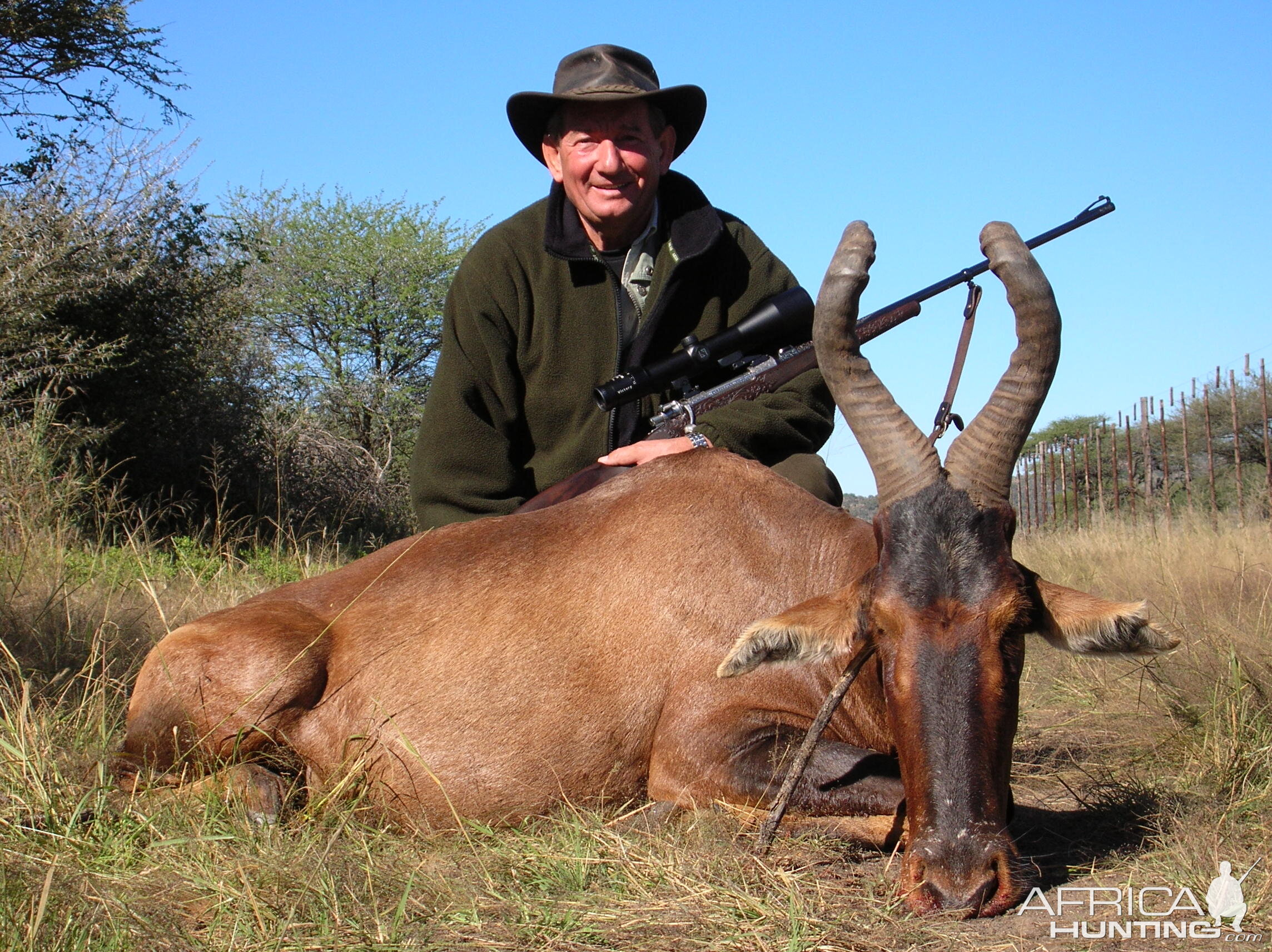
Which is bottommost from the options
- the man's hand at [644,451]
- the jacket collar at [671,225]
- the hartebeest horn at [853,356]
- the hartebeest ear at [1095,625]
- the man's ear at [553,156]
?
→ the hartebeest ear at [1095,625]

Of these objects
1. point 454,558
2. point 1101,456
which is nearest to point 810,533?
point 454,558

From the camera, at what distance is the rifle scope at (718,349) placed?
552 centimetres

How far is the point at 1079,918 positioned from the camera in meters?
2.92

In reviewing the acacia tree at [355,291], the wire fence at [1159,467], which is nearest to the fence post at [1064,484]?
the wire fence at [1159,467]

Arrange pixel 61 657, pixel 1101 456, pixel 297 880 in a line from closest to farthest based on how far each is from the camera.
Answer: pixel 297 880 → pixel 61 657 → pixel 1101 456

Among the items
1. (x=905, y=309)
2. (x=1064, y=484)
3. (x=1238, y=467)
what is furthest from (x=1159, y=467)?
(x=905, y=309)

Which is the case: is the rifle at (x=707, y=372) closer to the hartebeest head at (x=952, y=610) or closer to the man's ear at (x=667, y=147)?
the man's ear at (x=667, y=147)

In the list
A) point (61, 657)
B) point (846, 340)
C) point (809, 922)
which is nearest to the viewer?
point (809, 922)

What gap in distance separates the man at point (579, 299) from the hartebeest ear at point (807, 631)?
215cm

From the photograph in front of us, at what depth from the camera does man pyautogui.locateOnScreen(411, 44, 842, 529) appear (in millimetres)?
5746

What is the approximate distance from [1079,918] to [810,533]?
1.74 meters

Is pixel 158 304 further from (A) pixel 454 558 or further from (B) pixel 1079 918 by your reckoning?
(B) pixel 1079 918

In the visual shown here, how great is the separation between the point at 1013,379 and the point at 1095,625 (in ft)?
2.74

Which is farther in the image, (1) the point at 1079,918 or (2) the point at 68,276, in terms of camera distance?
(2) the point at 68,276
